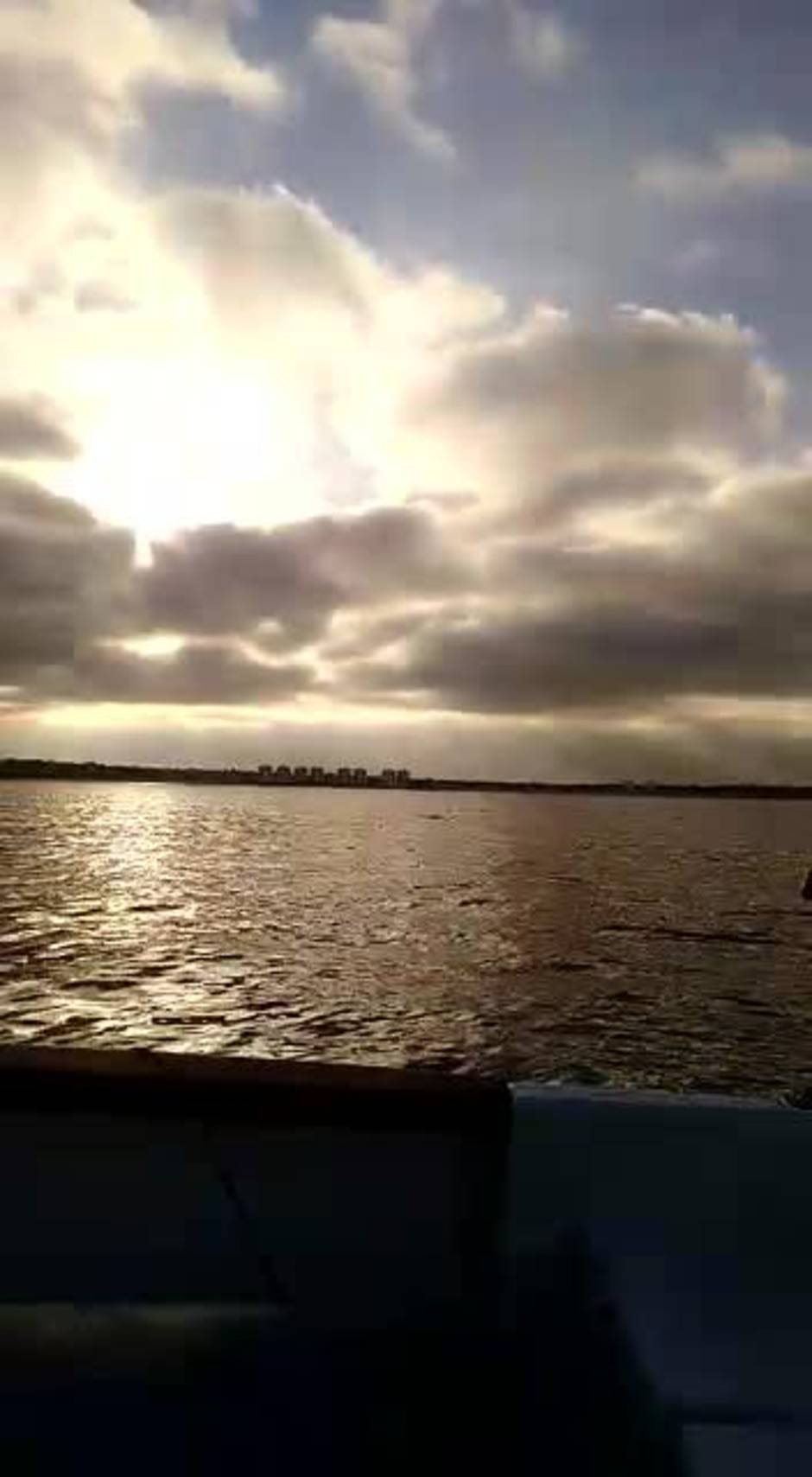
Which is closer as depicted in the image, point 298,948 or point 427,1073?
point 427,1073

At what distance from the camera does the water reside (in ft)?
64.6

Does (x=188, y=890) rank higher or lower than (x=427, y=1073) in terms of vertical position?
lower

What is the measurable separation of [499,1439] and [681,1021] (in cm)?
2115

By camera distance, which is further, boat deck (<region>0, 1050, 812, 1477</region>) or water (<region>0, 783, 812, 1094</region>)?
water (<region>0, 783, 812, 1094</region>)

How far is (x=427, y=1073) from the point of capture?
138 inches

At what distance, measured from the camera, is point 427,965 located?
97.3ft

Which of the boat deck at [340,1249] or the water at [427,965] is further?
the water at [427,965]

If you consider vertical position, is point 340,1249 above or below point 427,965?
above

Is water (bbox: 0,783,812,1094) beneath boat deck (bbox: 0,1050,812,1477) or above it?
beneath

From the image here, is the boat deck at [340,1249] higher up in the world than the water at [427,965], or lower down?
higher up

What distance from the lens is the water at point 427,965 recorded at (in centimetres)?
1970

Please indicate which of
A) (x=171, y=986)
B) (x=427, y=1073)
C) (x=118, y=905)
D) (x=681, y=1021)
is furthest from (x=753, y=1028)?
(x=118, y=905)

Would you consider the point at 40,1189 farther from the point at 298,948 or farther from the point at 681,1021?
the point at 298,948

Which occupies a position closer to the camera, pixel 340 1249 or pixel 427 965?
pixel 340 1249
